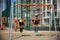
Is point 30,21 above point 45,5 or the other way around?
the other way around

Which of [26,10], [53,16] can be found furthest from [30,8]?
[53,16]

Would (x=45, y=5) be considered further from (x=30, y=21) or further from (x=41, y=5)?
(x=30, y=21)

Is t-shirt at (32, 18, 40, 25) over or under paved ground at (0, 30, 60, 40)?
over

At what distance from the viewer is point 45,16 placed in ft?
9.71

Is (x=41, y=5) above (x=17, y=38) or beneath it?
above

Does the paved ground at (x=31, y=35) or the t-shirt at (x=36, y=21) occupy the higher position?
the t-shirt at (x=36, y=21)

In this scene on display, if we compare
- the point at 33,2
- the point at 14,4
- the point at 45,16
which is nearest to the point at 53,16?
the point at 45,16

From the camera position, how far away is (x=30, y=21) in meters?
3.00

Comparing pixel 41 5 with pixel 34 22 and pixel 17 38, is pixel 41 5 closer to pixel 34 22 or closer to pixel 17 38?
pixel 34 22

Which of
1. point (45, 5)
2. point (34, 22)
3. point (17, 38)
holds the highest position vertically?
point (45, 5)

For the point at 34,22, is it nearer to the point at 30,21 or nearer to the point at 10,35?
the point at 30,21

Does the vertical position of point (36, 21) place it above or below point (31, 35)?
above

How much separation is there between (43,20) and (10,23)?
380mm

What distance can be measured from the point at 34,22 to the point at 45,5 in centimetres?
23
